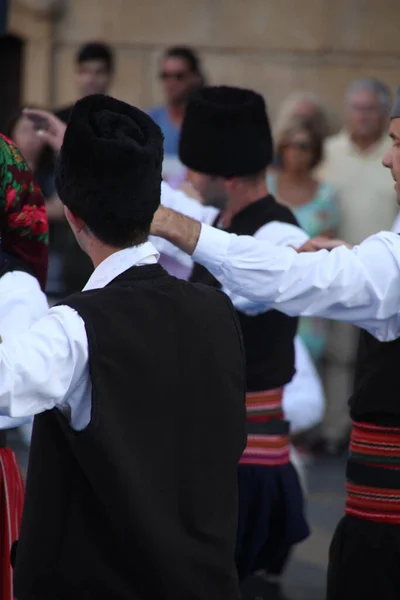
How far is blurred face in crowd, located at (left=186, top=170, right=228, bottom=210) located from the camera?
423 centimetres

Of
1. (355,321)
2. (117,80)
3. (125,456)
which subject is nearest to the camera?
(125,456)

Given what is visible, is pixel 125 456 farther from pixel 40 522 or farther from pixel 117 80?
pixel 117 80

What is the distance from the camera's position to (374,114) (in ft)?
23.4

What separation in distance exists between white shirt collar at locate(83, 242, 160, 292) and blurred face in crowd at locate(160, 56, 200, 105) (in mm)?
4360

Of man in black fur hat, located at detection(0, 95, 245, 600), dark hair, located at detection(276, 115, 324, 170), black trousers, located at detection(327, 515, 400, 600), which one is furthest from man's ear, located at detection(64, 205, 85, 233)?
dark hair, located at detection(276, 115, 324, 170)

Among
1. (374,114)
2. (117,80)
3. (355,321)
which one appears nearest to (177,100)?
(374,114)

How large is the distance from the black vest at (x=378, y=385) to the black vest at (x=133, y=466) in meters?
0.73

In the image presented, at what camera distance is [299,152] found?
6930mm

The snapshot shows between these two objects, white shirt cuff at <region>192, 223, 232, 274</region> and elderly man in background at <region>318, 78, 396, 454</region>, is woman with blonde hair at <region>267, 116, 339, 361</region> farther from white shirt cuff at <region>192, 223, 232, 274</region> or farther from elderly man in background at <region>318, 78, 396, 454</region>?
white shirt cuff at <region>192, 223, 232, 274</region>

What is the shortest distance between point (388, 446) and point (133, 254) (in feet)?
3.29

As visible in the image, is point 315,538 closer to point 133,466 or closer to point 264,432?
point 264,432

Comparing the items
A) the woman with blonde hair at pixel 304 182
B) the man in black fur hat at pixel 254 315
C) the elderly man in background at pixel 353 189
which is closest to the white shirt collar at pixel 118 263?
the man in black fur hat at pixel 254 315

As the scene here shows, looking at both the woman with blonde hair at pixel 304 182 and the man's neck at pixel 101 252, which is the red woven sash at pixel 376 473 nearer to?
the man's neck at pixel 101 252

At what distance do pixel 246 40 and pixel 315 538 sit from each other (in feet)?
12.3
